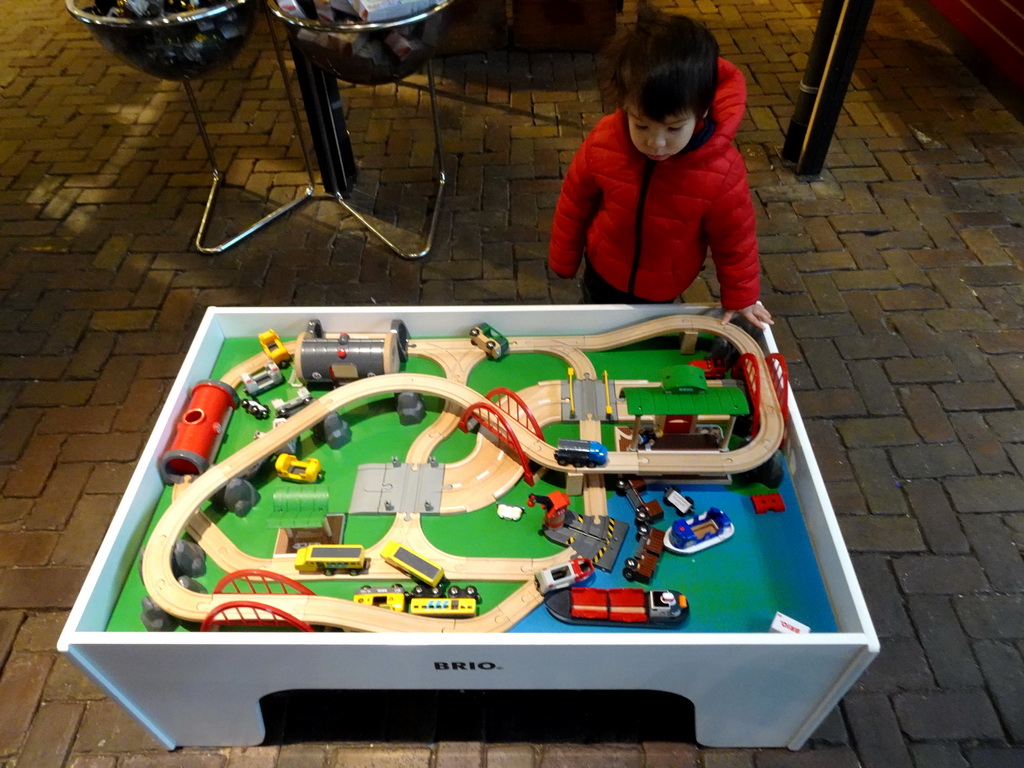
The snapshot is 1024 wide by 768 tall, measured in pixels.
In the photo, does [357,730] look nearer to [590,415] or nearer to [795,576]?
[590,415]

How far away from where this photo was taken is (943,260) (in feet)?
12.1

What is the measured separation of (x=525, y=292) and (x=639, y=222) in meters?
1.44

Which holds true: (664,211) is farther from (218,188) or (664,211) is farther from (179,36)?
(218,188)

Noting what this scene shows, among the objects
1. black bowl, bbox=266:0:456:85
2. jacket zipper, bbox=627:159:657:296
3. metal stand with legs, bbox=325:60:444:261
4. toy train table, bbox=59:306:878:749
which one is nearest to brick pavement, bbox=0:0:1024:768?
metal stand with legs, bbox=325:60:444:261

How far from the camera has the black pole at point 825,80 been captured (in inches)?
140

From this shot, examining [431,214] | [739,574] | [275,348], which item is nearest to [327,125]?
[431,214]

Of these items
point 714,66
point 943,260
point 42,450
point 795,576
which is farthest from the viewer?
point 943,260

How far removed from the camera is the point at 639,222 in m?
2.21

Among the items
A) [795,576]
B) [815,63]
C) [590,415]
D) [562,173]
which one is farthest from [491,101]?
[795,576]

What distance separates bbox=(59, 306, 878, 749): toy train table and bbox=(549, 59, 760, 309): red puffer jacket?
15 centimetres

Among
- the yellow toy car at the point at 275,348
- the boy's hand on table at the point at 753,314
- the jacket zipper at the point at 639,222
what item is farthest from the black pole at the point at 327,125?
the boy's hand on table at the point at 753,314

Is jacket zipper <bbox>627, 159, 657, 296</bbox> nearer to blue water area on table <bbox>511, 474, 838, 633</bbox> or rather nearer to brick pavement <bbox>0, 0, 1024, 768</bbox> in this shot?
blue water area on table <bbox>511, 474, 838, 633</bbox>

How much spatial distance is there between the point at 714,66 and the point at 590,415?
106 centimetres

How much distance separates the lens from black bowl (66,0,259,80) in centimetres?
292
